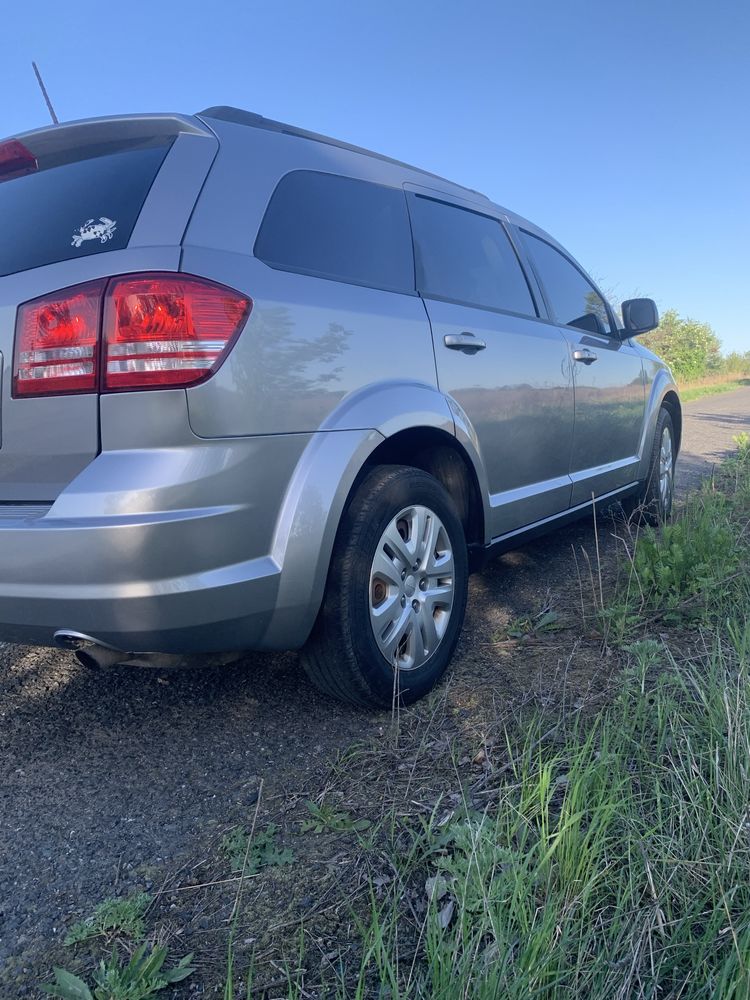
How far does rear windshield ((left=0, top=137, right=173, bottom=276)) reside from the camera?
6.33 ft

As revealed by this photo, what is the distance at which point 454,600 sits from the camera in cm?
260

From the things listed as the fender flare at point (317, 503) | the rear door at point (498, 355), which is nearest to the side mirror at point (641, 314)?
the rear door at point (498, 355)

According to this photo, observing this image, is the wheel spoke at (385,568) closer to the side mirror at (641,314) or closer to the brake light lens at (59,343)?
the brake light lens at (59,343)

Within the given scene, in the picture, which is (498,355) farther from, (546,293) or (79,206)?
(79,206)

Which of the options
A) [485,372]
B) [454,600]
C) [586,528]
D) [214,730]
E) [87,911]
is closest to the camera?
[87,911]

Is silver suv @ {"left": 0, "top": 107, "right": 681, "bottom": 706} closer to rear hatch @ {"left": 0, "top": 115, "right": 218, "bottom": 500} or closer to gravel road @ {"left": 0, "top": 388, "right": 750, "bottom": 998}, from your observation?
rear hatch @ {"left": 0, "top": 115, "right": 218, "bottom": 500}

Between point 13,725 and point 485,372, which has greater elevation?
point 485,372

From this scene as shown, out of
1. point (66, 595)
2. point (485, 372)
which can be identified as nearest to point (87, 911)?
point (66, 595)

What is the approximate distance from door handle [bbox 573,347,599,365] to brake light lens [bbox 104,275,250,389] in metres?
2.39

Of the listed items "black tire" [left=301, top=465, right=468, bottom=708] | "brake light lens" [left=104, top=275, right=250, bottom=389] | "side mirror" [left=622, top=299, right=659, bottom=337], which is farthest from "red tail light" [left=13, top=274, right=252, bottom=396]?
"side mirror" [left=622, top=299, right=659, bottom=337]

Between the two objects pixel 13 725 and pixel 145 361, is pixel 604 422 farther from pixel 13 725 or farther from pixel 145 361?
pixel 13 725

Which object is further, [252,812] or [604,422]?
[604,422]

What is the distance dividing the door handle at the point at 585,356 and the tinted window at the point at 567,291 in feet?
0.54

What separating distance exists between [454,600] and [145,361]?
1.36 metres
